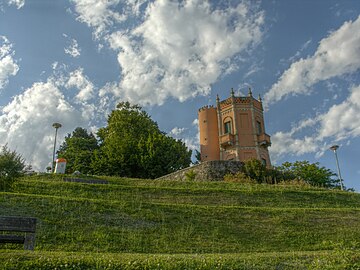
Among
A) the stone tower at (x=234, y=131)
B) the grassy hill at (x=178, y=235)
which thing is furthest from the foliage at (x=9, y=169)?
the stone tower at (x=234, y=131)

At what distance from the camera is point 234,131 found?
135 ft

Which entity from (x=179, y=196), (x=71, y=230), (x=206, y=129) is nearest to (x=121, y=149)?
(x=206, y=129)

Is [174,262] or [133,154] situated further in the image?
[133,154]

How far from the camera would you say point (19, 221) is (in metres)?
7.79

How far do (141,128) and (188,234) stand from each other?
34370 mm

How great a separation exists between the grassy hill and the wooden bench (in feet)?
0.89

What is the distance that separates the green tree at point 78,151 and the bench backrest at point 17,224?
33044mm

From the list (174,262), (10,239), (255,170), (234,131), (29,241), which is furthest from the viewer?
(234,131)

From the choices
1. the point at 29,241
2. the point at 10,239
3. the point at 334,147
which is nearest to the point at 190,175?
the point at 334,147

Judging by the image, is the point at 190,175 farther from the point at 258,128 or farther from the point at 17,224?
A: the point at 17,224

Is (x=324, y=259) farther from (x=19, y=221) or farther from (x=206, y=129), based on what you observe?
(x=206, y=129)

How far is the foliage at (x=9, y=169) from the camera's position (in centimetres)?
1709

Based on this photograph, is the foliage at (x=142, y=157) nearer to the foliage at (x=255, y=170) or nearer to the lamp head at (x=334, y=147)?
the foliage at (x=255, y=170)

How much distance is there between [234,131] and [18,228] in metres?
34.6
